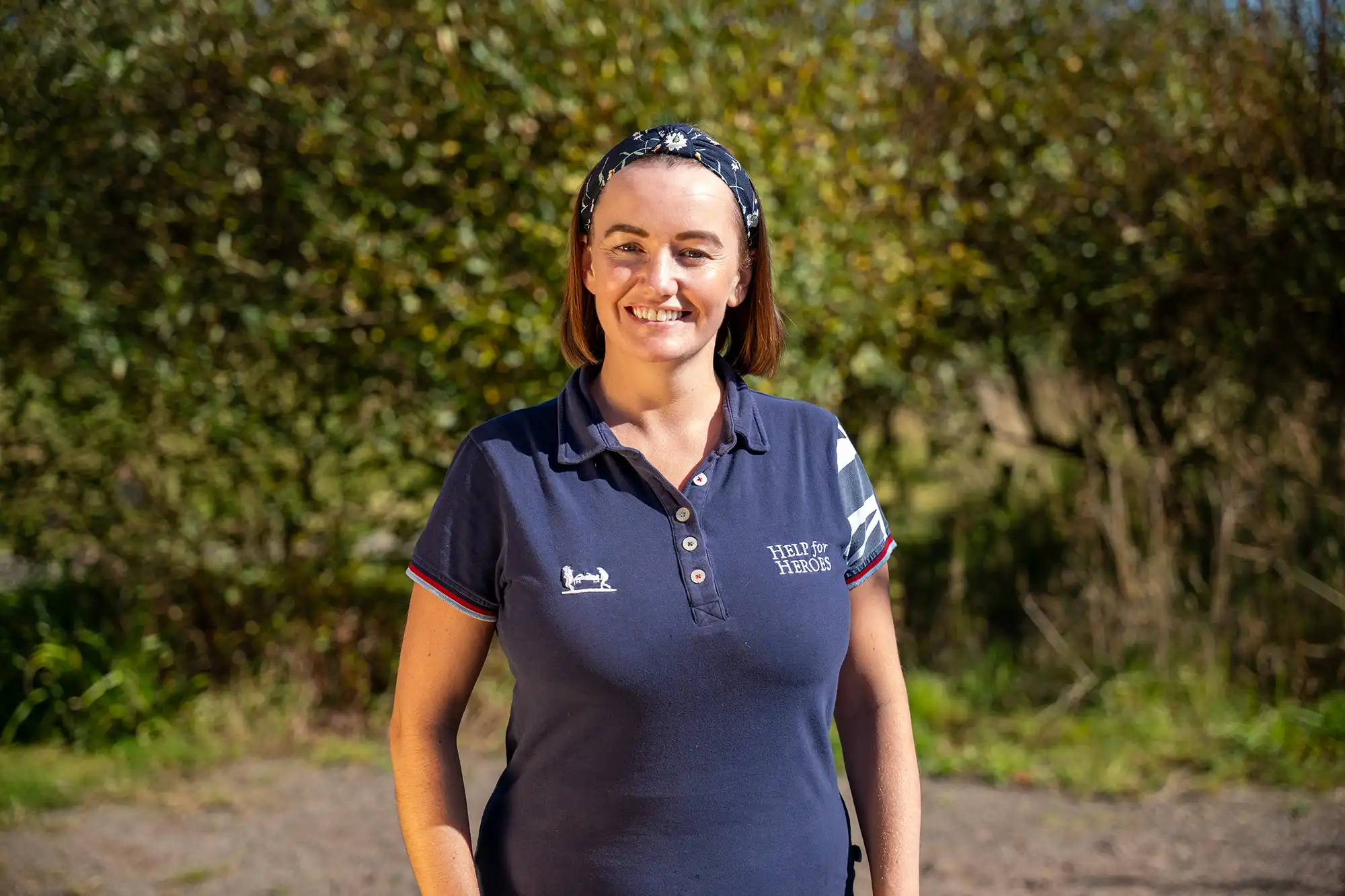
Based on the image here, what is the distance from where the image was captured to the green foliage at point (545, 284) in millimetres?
5160

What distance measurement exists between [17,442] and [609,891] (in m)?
4.50

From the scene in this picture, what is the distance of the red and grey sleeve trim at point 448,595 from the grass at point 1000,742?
3.73 meters

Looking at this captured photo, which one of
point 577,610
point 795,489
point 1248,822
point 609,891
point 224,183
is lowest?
point 1248,822

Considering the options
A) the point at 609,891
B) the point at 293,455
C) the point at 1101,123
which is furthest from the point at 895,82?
the point at 609,891

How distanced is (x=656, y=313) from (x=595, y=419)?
7.0 inches

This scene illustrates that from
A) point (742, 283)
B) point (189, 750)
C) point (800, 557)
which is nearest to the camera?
point (800, 557)

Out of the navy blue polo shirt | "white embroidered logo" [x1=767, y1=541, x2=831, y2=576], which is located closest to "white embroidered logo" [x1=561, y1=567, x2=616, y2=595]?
the navy blue polo shirt

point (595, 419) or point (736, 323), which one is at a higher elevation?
point (736, 323)

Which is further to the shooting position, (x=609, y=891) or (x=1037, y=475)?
(x=1037, y=475)

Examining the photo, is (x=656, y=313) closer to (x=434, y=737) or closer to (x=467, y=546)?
(x=467, y=546)

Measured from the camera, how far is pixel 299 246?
5.38 metres

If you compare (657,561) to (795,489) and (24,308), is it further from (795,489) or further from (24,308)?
(24,308)

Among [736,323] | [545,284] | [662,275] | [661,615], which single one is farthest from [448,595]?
[545,284]

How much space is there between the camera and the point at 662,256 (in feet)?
6.36
